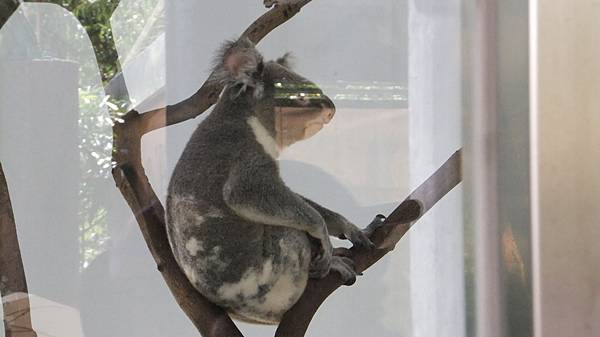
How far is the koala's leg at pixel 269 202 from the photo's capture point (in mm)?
1048

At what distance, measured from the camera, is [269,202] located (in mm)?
1062

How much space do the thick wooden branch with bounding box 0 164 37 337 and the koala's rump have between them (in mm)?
232

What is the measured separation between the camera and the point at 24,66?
41.2 inches

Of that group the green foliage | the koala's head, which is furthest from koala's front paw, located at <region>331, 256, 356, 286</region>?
the green foliage

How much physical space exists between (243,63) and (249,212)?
23 cm

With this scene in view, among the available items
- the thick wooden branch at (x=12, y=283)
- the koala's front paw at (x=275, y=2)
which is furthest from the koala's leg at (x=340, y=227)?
the thick wooden branch at (x=12, y=283)

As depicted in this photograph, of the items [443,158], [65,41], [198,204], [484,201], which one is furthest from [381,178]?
[65,41]

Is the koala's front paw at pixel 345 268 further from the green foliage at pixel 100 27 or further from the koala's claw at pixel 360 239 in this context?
the green foliage at pixel 100 27

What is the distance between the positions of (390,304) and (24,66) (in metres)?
0.66

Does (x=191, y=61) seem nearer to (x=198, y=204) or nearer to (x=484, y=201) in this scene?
(x=198, y=204)

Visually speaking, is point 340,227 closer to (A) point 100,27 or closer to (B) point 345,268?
(B) point 345,268

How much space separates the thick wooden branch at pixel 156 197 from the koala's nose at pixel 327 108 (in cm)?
17

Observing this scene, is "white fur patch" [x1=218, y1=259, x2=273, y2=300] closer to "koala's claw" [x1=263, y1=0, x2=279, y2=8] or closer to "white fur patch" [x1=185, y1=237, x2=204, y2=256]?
"white fur patch" [x1=185, y1=237, x2=204, y2=256]

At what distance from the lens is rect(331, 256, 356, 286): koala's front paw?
1.08 meters
